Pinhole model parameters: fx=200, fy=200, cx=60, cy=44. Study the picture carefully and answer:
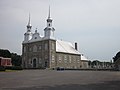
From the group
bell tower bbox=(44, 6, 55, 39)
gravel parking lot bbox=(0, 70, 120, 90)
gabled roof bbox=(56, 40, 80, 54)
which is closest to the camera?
gravel parking lot bbox=(0, 70, 120, 90)

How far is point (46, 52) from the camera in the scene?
245 feet

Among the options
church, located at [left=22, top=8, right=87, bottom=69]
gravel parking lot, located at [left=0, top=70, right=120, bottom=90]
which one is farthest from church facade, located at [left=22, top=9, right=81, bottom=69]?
gravel parking lot, located at [left=0, top=70, right=120, bottom=90]

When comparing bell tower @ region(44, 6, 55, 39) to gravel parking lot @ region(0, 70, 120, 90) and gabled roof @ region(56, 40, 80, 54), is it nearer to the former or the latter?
gabled roof @ region(56, 40, 80, 54)

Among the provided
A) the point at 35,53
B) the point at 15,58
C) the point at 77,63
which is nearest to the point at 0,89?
the point at 35,53

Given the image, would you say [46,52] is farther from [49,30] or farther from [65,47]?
[65,47]

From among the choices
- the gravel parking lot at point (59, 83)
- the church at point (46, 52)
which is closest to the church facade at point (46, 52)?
the church at point (46, 52)

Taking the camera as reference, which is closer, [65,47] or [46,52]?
[46,52]

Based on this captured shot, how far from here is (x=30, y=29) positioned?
82875mm

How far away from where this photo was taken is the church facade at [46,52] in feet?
244

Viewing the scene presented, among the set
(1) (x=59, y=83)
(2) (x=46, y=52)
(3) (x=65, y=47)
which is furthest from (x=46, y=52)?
(1) (x=59, y=83)

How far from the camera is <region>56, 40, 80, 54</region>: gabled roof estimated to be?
82.9 meters

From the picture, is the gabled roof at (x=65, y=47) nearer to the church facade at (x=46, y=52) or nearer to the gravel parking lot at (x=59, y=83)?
the church facade at (x=46, y=52)

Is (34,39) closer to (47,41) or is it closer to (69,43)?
(47,41)

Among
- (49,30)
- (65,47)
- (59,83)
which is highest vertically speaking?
(49,30)
